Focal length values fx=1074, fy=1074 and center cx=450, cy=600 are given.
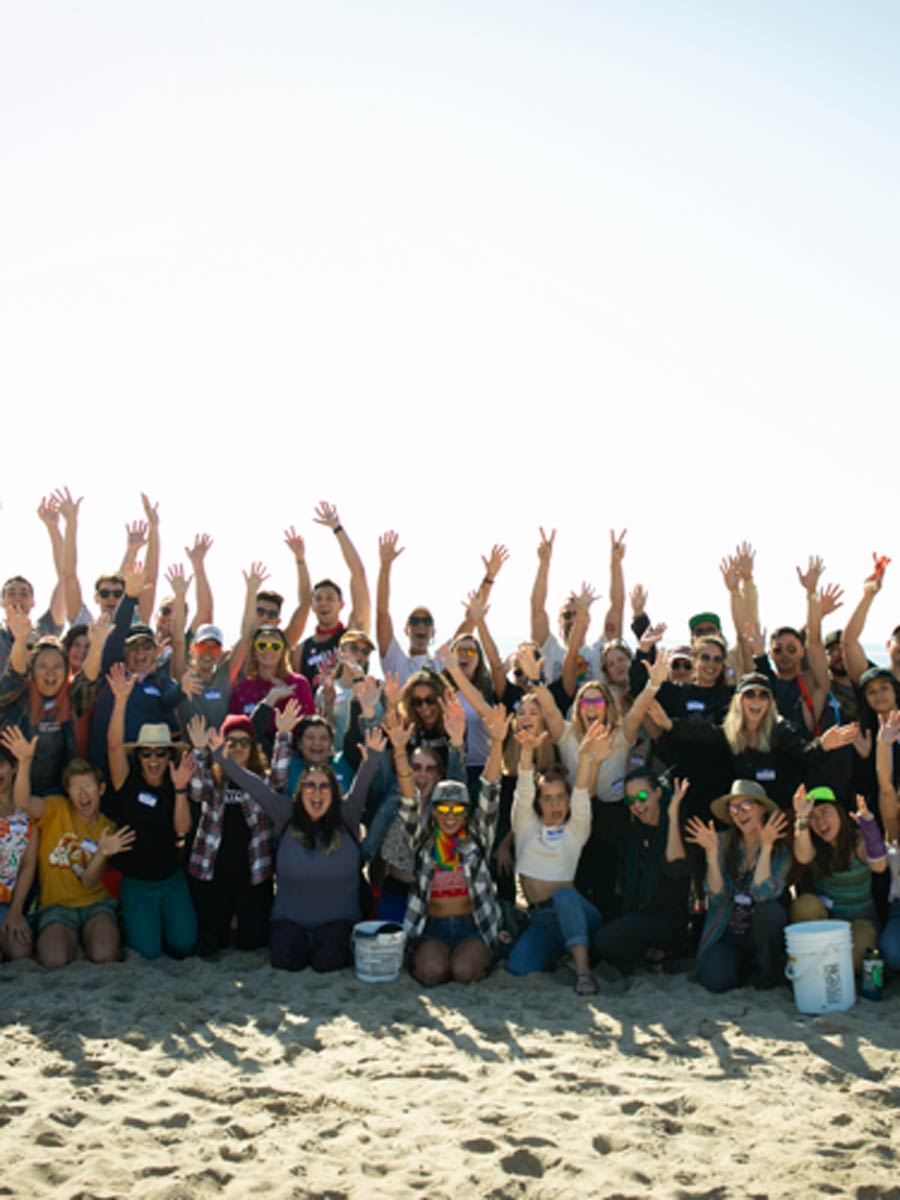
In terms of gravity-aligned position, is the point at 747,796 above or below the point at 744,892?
above

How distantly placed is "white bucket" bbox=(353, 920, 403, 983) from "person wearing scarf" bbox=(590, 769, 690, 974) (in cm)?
134

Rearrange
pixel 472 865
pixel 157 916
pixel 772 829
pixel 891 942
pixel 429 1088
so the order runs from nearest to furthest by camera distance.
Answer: pixel 429 1088 → pixel 891 942 → pixel 772 829 → pixel 472 865 → pixel 157 916

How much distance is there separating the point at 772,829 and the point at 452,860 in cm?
214

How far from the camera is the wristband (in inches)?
275

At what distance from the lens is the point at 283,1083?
5.60 m

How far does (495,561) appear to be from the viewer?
10070 mm

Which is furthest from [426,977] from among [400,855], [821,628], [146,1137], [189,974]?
[821,628]

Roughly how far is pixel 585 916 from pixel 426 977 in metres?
1.15

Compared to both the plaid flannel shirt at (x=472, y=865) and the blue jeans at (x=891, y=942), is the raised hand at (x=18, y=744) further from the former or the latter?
the blue jeans at (x=891, y=942)

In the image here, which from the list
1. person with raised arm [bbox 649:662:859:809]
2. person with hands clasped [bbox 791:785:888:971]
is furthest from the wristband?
person with raised arm [bbox 649:662:859:809]

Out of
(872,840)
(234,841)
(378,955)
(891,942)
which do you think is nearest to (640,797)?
(872,840)

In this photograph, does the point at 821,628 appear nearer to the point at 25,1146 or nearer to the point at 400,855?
the point at 400,855

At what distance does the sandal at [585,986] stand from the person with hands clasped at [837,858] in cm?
138

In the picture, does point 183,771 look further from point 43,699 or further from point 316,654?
point 316,654
